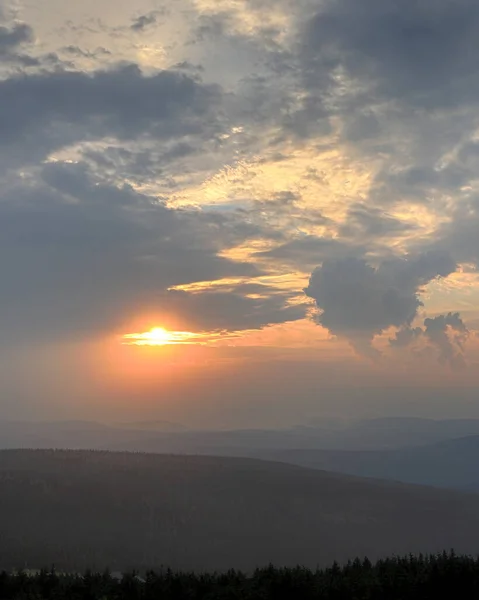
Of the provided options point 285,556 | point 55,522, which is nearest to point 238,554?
point 285,556

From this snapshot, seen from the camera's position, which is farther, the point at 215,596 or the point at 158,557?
the point at 158,557

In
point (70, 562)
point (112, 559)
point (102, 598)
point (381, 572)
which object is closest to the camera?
point (102, 598)

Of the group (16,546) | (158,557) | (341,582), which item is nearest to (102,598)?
(341,582)

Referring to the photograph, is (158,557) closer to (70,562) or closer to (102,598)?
Result: (70,562)

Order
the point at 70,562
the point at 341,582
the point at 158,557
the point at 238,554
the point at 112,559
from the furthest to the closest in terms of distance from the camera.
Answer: the point at 238,554 < the point at 158,557 < the point at 112,559 < the point at 70,562 < the point at 341,582

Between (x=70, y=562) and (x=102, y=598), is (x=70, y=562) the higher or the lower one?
the lower one

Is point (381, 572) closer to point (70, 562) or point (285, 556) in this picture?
point (70, 562)

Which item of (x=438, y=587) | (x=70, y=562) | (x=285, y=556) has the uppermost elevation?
(x=438, y=587)
